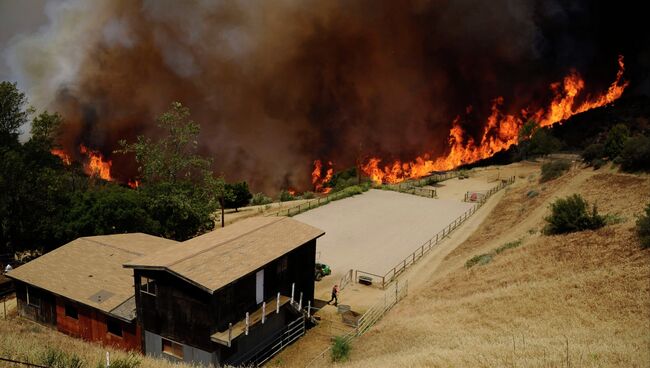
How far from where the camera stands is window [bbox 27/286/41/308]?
23.5m

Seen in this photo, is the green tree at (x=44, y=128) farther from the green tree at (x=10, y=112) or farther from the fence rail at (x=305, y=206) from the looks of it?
the fence rail at (x=305, y=206)

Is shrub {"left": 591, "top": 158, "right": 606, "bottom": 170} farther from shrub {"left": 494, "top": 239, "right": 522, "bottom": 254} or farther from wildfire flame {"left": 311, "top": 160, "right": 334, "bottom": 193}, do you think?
wildfire flame {"left": 311, "top": 160, "right": 334, "bottom": 193}

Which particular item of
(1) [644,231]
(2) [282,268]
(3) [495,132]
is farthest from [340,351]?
(3) [495,132]

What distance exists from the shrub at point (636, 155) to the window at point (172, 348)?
30.9 meters

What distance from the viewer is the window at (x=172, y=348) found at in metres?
20.0

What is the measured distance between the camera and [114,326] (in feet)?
70.7

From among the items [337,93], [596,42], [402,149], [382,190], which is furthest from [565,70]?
[382,190]

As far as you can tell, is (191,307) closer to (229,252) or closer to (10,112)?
(229,252)

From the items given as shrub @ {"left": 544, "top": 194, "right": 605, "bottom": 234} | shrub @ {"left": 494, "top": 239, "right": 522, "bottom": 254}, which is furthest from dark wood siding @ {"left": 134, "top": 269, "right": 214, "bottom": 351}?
shrub @ {"left": 544, "top": 194, "right": 605, "bottom": 234}

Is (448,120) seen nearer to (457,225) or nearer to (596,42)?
(596,42)

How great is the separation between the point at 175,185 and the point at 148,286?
16740 millimetres

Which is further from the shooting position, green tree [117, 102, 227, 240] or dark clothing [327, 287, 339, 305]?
green tree [117, 102, 227, 240]

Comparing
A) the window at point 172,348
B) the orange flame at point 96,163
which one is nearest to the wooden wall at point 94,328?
the window at point 172,348

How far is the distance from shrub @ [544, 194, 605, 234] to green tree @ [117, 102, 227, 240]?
2330 cm
